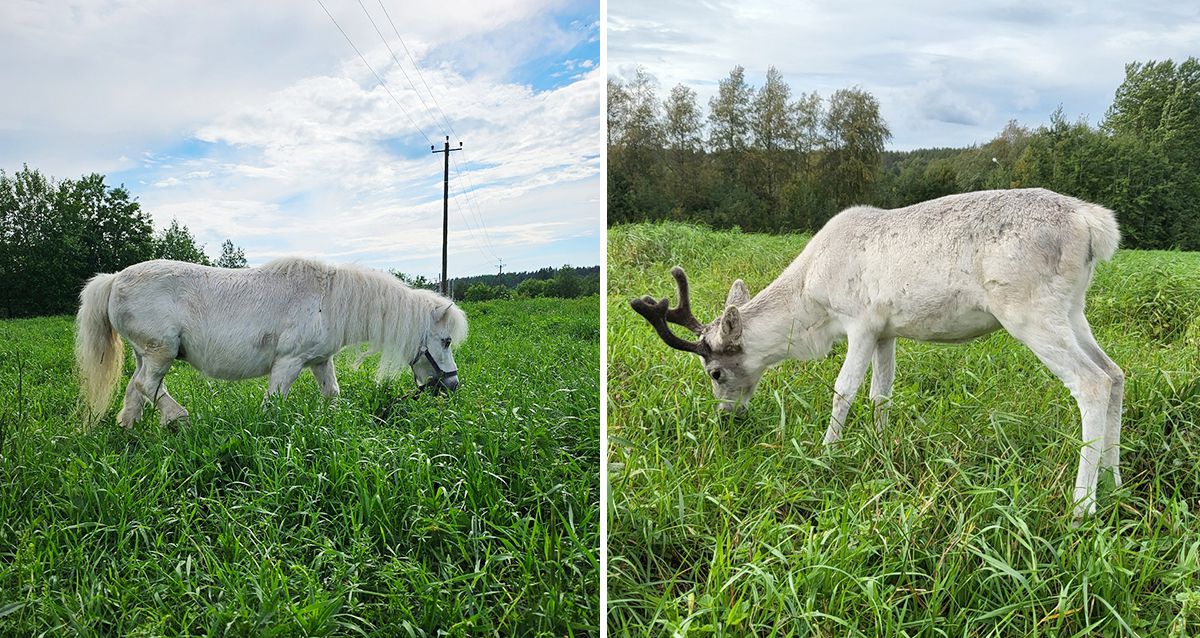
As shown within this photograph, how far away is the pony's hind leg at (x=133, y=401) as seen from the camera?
206cm

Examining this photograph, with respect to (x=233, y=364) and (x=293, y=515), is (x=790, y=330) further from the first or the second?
(x=233, y=364)

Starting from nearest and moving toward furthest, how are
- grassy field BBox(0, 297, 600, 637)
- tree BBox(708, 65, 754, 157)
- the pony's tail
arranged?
grassy field BBox(0, 297, 600, 637)
the pony's tail
tree BBox(708, 65, 754, 157)

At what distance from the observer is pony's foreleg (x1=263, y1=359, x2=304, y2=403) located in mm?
2693

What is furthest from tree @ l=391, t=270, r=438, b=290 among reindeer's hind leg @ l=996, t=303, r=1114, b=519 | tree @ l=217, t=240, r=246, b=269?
reindeer's hind leg @ l=996, t=303, r=1114, b=519

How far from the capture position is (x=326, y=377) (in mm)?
2932

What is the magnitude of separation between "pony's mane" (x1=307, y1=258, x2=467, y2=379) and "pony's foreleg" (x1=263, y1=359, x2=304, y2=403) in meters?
0.21

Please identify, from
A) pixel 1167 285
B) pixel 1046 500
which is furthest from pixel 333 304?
pixel 1167 285

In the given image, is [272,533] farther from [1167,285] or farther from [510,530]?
[1167,285]

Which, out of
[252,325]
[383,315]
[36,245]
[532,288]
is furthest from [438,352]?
[36,245]

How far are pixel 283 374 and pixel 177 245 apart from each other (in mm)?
856

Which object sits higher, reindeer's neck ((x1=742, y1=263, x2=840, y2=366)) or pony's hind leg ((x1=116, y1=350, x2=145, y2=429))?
reindeer's neck ((x1=742, y1=263, x2=840, y2=366))

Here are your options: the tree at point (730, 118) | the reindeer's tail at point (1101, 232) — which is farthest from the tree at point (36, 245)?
the reindeer's tail at point (1101, 232)

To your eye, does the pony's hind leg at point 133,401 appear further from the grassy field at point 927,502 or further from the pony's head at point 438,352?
the grassy field at point 927,502

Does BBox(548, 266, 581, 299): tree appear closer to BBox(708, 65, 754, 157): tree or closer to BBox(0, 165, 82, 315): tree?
BBox(708, 65, 754, 157): tree
